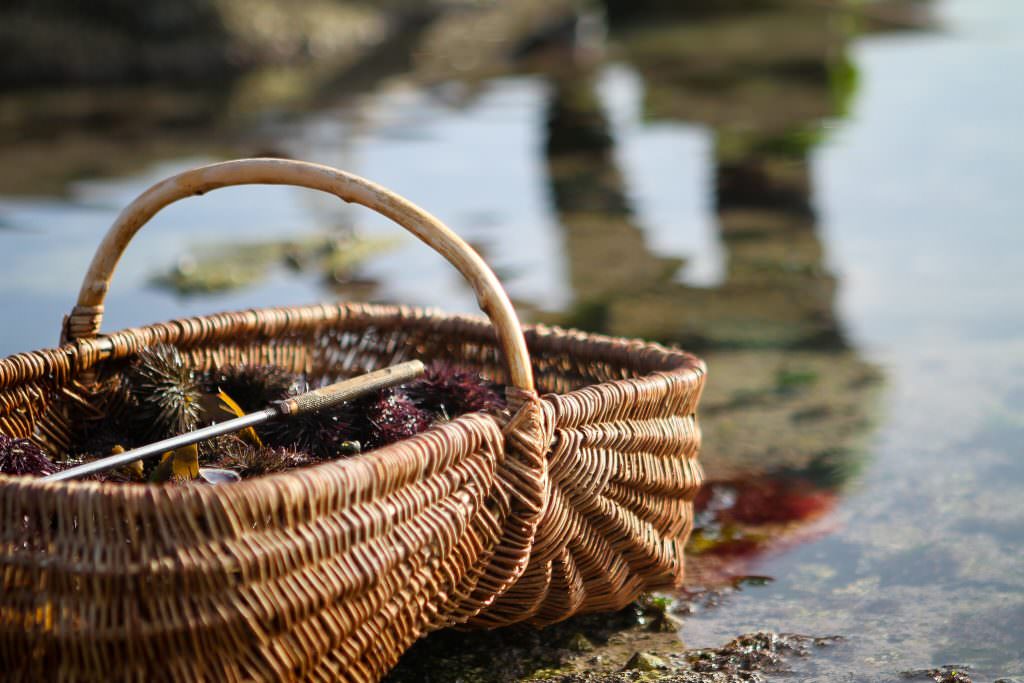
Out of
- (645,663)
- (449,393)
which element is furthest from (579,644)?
(449,393)

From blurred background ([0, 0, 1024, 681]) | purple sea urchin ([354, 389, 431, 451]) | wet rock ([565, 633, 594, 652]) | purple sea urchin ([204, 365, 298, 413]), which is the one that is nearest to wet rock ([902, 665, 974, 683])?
blurred background ([0, 0, 1024, 681])

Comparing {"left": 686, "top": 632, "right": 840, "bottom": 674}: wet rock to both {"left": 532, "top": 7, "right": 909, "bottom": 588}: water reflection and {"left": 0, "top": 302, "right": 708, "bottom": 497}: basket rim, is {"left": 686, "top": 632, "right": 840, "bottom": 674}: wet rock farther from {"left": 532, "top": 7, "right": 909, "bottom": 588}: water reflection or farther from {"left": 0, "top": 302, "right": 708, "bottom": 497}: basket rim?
{"left": 0, "top": 302, "right": 708, "bottom": 497}: basket rim

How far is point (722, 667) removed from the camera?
1944 millimetres

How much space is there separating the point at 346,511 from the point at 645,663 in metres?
0.65

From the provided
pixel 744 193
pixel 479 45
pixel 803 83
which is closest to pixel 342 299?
pixel 744 193

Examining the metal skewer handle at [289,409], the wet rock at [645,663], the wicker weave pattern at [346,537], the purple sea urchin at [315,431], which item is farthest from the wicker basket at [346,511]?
the purple sea urchin at [315,431]

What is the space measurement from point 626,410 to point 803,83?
618 centimetres

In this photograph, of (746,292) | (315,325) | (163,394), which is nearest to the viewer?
(163,394)

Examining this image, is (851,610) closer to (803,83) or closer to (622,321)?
(622,321)

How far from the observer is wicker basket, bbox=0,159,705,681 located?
144 centimetres

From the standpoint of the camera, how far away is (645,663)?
194 centimetres

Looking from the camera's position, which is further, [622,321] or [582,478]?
[622,321]

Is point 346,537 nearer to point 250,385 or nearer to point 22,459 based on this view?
point 22,459

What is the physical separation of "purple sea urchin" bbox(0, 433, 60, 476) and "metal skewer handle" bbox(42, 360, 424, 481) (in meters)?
0.10
